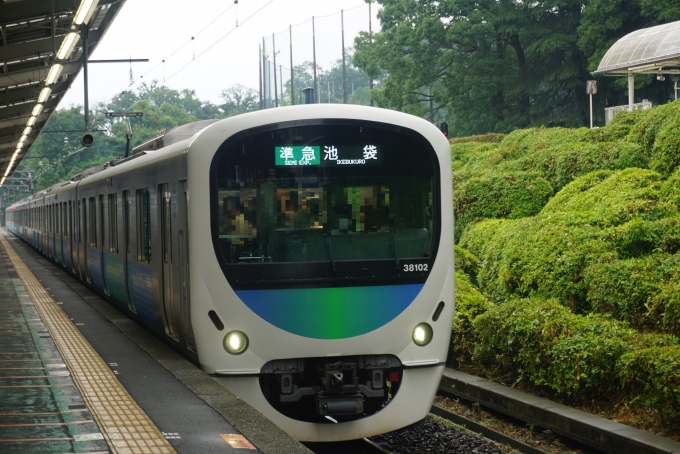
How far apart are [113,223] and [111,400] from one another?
6.01 m

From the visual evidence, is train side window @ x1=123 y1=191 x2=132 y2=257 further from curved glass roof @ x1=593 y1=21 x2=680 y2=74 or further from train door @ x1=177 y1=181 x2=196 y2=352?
curved glass roof @ x1=593 y1=21 x2=680 y2=74

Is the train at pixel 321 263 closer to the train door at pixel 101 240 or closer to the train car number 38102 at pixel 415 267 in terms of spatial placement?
the train car number 38102 at pixel 415 267

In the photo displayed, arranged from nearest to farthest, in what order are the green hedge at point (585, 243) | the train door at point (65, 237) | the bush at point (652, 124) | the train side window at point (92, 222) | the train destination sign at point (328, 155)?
the train destination sign at point (328, 155) → the green hedge at point (585, 243) → the bush at point (652, 124) → the train side window at point (92, 222) → the train door at point (65, 237)

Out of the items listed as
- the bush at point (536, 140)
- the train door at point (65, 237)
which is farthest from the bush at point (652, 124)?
the train door at point (65, 237)

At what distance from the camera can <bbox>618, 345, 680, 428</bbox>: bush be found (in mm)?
6879

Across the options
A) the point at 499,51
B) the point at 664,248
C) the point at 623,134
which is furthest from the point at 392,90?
the point at 664,248

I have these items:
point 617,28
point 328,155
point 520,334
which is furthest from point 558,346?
point 617,28

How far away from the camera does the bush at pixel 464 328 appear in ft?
34.0

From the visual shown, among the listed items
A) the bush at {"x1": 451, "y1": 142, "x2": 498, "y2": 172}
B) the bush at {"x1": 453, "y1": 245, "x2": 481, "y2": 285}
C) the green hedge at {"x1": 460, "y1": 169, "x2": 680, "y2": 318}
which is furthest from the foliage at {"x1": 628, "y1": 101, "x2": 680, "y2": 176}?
the bush at {"x1": 451, "y1": 142, "x2": 498, "y2": 172}

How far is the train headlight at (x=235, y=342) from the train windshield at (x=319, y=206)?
0.40 metres

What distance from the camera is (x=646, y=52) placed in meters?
23.5

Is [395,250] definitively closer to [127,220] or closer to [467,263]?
[127,220]

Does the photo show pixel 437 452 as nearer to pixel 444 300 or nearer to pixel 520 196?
pixel 444 300

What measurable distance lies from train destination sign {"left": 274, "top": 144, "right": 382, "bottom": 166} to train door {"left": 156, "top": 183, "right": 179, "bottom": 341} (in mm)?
1459
